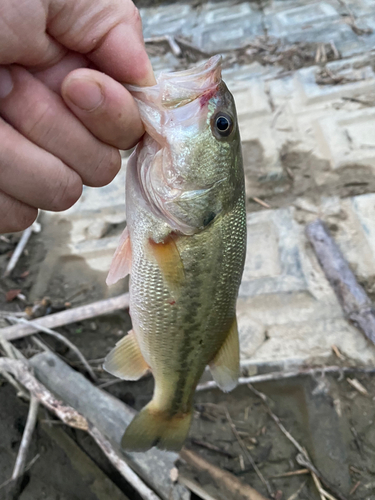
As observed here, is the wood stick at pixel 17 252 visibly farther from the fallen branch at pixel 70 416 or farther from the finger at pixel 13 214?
the finger at pixel 13 214

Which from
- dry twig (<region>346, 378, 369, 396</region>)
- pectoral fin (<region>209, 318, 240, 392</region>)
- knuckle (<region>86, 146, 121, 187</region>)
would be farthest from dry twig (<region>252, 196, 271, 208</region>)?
knuckle (<region>86, 146, 121, 187</region>)

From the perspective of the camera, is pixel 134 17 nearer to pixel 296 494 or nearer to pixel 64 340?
pixel 64 340

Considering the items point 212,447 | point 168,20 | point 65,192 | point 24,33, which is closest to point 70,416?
point 212,447

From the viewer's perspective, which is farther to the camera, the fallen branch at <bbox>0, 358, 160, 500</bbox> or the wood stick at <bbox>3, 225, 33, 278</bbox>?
the wood stick at <bbox>3, 225, 33, 278</bbox>

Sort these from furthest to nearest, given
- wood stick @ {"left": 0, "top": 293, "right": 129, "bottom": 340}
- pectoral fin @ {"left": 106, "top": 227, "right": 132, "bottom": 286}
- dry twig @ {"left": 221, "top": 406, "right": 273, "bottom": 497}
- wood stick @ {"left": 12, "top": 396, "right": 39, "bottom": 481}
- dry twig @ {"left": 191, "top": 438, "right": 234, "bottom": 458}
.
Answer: wood stick @ {"left": 0, "top": 293, "right": 129, "bottom": 340} < dry twig @ {"left": 191, "top": 438, "right": 234, "bottom": 458} < dry twig @ {"left": 221, "top": 406, "right": 273, "bottom": 497} < wood stick @ {"left": 12, "top": 396, "right": 39, "bottom": 481} < pectoral fin @ {"left": 106, "top": 227, "right": 132, "bottom": 286}

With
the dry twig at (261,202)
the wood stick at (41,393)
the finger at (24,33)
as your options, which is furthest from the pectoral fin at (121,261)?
the dry twig at (261,202)

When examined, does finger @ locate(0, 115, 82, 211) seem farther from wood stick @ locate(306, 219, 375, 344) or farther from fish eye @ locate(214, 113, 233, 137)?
wood stick @ locate(306, 219, 375, 344)

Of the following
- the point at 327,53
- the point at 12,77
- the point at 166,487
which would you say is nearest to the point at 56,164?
the point at 12,77
